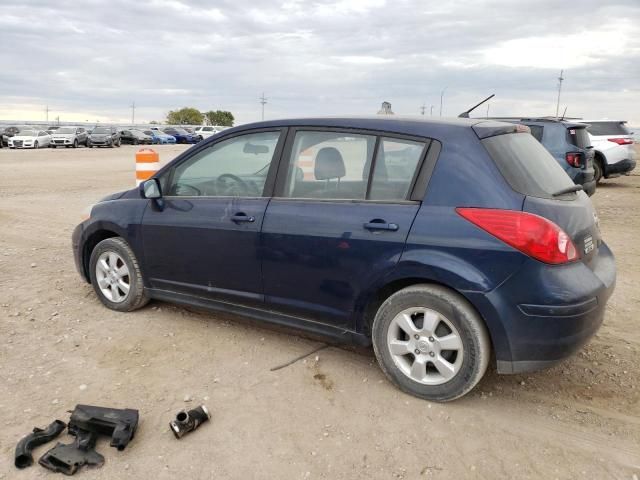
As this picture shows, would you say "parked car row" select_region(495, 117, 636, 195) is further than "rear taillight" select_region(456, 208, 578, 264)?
Yes

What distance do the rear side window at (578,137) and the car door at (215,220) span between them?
27.1 feet

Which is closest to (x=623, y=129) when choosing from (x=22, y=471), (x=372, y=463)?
(x=372, y=463)

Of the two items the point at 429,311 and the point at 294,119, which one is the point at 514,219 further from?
the point at 294,119

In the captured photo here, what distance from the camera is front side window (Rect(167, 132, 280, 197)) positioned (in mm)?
4094

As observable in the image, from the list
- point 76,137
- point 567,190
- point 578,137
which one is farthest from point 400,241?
point 76,137

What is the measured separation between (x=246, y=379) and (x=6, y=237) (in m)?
5.57

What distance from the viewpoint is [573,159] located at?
406 inches

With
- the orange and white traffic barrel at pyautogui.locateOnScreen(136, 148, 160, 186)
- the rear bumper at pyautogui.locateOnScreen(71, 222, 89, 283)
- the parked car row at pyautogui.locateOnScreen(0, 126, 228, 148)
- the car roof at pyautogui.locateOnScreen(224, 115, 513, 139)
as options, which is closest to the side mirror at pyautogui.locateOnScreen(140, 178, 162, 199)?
the rear bumper at pyautogui.locateOnScreen(71, 222, 89, 283)

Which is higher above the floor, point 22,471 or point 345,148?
point 345,148

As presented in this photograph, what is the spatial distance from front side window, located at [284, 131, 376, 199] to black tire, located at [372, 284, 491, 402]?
721mm

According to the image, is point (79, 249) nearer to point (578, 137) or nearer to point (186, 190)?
point (186, 190)

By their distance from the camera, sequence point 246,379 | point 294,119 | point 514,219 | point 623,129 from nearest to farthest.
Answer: point 514,219 → point 246,379 → point 294,119 → point 623,129

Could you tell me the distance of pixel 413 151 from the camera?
11.5ft

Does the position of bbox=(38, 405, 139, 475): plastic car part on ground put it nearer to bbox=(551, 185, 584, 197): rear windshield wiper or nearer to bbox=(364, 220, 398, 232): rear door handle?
bbox=(364, 220, 398, 232): rear door handle
